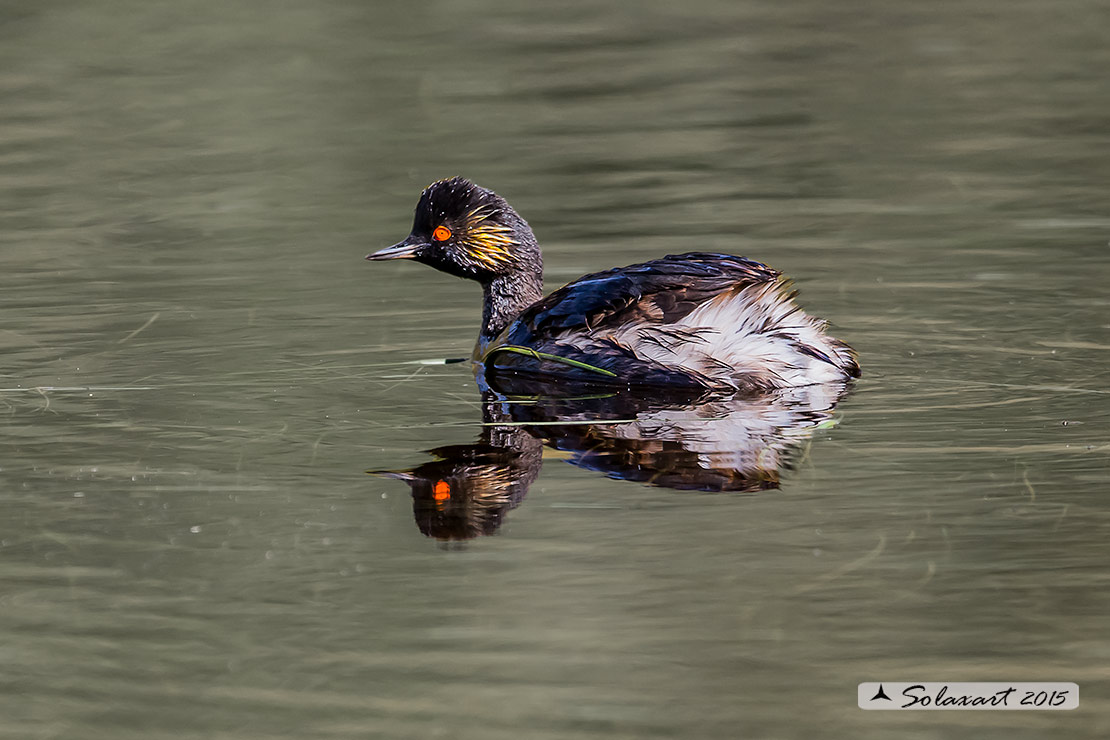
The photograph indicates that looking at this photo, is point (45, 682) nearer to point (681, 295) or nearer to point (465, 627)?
point (465, 627)

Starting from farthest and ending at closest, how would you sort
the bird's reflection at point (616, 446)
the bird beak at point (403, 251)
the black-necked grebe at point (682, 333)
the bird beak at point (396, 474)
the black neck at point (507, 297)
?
1. the black neck at point (507, 297)
2. the bird beak at point (403, 251)
3. the black-necked grebe at point (682, 333)
4. the bird beak at point (396, 474)
5. the bird's reflection at point (616, 446)

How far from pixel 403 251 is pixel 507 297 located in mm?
597

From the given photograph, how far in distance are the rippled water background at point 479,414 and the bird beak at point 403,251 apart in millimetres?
401

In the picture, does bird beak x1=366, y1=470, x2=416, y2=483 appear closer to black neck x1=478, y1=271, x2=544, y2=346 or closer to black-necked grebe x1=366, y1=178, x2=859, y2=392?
black-necked grebe x1=366, y1=178, x2=859, y2=392

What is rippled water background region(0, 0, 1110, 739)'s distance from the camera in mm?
4488

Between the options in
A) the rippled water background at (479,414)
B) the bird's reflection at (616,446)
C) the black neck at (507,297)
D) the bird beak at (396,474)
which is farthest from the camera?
the black neck at (507,297)

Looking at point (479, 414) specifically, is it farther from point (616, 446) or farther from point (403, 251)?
point (403, 251)

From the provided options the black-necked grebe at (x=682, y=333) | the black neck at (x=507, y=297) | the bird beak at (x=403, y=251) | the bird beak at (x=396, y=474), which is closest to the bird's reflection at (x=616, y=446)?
the bird beak at (x=396, y=474)

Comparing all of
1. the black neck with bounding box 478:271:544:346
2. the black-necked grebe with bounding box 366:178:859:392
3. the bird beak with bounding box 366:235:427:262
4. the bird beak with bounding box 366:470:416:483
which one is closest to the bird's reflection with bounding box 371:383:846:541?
the bird beak with bounding box 366:470:416:483

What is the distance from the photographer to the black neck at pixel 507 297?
882 cm

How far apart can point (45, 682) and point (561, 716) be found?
1458 mm

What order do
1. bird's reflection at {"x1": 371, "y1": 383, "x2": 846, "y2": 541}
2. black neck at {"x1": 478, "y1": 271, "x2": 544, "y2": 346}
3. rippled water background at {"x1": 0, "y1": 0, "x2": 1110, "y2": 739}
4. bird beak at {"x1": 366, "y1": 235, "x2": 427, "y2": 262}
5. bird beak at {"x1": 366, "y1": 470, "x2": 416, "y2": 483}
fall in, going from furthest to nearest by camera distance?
black neck at {"x1": 478, "y1": 271, "x2": 544, "y2": 346}, bird beak at {"x1": 366, "y1": 235, "x2": 427, "y2": 262}, bird beak at {"x1": 366, "y1": 470, "x2": 416, "y2": 483}, bird's reflection at {"x1": 371, "y1": 383, "x2": 846, "y2": 541}, rippled water background at {"x1": 0, "y1": 0, "x2": 1110, "y2": 739}

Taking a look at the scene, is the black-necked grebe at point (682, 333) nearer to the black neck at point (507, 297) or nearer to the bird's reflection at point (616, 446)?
the bird's reflection at point (616, 446)

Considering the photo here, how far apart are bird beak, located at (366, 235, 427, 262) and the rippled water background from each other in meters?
0.40
